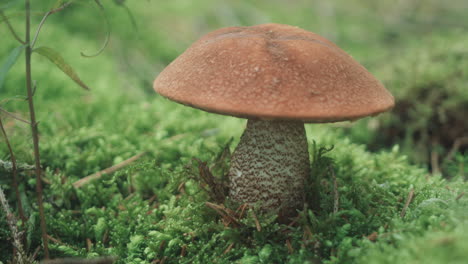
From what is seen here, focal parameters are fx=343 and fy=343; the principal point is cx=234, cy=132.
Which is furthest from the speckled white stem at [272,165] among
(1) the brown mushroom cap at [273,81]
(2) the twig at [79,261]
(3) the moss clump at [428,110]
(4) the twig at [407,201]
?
(3) the moss clump at [428,110]

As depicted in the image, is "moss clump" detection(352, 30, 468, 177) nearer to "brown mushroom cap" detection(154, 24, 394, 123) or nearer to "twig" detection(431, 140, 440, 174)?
"twig" detection(431, 140, 440, 174)

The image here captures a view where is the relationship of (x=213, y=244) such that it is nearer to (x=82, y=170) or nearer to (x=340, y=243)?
(x=340, y=243)

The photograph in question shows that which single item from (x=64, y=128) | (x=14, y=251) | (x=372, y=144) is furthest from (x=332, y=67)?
(x=372, y=144)

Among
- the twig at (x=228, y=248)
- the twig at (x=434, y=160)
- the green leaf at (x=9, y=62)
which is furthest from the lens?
the twig at (x=434, y=160)

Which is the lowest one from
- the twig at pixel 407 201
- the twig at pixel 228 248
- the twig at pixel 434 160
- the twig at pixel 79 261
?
the twig at pixel 434 160

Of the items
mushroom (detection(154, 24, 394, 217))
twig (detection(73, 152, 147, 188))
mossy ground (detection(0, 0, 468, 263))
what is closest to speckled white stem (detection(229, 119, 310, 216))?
mushroom (detection(154, 24, 394, 217))

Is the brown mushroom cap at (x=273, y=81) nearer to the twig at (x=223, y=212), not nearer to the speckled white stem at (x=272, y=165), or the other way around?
the speckled white stem at (x=272, y=165)

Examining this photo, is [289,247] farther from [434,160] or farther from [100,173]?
[434,160]
